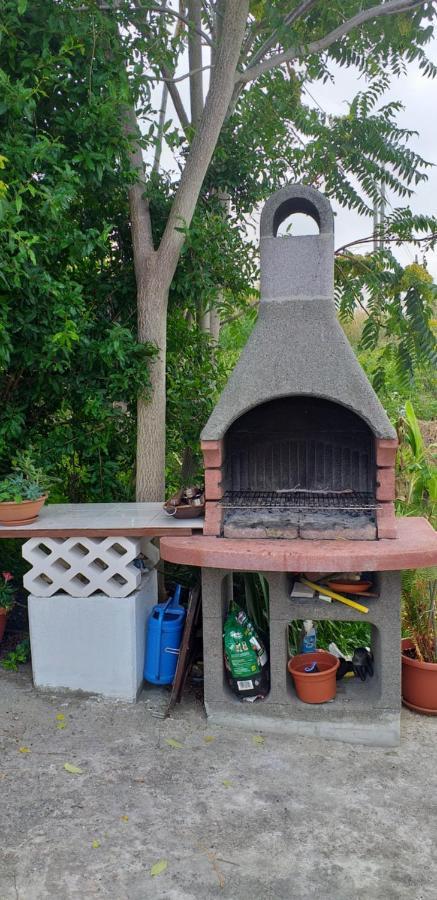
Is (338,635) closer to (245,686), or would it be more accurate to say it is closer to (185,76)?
(245,686)

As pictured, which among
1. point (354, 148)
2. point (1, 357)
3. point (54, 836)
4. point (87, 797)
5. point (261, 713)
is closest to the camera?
point (54, 836)

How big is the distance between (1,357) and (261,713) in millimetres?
2568

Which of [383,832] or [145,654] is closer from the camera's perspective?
[383,832]

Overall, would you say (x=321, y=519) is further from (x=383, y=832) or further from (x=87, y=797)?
(x=87, y=797)

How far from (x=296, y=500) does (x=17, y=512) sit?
5.71 feet

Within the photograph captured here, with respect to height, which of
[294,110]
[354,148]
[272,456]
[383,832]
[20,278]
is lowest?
[383,832]

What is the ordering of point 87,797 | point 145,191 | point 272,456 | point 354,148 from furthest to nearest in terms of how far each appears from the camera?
point 354,148 → point 145,191 → point 272,456 → point 87,797

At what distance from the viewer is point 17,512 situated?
421 cm

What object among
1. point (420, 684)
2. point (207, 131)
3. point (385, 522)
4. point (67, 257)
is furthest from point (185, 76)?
point (420, 684)

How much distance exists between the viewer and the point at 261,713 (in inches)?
153

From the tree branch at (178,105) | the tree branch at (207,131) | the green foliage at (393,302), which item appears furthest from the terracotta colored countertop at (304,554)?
the tree branch at (178,105)

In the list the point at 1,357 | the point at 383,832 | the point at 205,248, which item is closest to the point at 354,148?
the point at 205,248

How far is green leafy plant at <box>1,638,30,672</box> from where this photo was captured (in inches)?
182

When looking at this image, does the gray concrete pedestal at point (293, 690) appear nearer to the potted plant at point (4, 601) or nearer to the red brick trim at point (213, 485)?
the red brick trim at point (213, 485)
